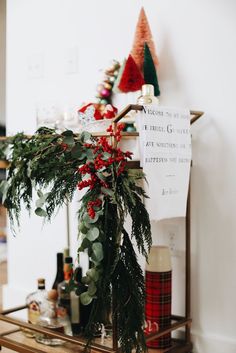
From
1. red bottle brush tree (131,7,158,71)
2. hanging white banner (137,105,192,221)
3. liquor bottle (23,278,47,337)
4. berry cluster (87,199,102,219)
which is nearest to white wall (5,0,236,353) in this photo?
A: red bottle brush tree (131,7,158,71)

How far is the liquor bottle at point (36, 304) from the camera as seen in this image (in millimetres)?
1871

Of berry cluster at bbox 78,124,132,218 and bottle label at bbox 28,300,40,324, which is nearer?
berry cluster at bbox 78,124,132,218

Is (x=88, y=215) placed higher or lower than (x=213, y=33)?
lower

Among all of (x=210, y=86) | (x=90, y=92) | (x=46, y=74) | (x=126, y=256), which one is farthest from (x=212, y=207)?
(x=46, y=74)

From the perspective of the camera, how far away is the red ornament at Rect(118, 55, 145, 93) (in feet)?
5.60

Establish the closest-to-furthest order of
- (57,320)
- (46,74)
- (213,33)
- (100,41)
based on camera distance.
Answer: (213,33) → (57,320) → (100,41) → (46,74)

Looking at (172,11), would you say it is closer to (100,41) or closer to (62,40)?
(100,41)

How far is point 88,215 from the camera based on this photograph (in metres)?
1.21

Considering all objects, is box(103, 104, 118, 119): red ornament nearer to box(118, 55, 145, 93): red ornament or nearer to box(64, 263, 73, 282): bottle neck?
box(118, 55, 145, 93): red ornament

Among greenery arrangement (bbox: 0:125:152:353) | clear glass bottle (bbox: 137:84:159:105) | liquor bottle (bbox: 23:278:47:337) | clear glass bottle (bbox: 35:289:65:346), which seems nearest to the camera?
greenery arrangement (bbox: 0:125:152:353)

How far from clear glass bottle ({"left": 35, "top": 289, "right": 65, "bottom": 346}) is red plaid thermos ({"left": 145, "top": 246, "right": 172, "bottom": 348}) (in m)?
0.34

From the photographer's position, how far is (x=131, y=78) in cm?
173

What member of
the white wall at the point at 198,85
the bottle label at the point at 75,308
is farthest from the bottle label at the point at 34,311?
the white wall at the point at 198,85

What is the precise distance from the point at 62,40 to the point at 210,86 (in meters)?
0.75
